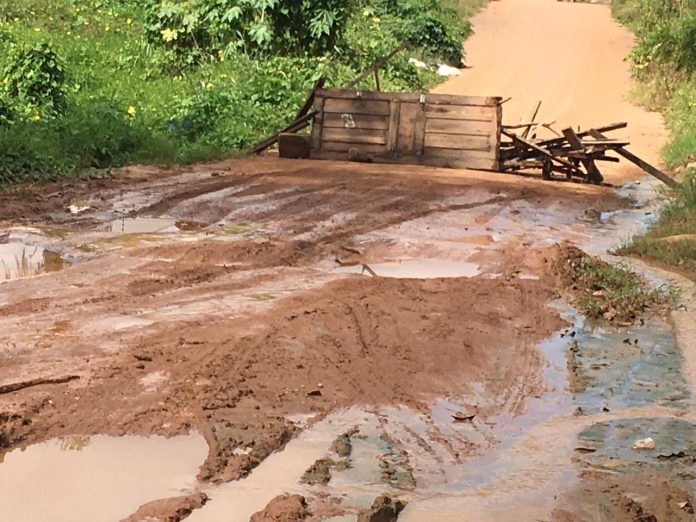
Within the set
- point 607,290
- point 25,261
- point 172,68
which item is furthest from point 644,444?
point 172,68

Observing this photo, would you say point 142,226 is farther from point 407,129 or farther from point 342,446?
point 407,129

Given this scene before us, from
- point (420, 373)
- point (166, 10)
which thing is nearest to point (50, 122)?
point (166, 10)

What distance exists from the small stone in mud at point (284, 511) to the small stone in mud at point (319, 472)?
261mm

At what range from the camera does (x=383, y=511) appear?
15.2ft

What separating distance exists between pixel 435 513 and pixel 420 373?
190cm

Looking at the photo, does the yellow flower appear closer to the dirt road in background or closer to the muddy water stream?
the dirt road in background

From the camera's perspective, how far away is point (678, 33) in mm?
22844

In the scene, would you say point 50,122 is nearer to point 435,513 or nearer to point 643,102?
point 435,513

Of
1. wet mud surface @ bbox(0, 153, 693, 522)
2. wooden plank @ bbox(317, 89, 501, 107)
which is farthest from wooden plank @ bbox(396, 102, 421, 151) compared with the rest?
wet mud surface @ bbox(0, 153, 693, 522)

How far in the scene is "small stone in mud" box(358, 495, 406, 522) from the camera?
4.57 metres

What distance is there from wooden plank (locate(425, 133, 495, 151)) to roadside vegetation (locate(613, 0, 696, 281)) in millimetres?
2891

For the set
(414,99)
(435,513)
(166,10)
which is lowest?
(435,513)

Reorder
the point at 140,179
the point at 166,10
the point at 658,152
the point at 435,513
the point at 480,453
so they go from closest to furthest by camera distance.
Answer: the point at 435,513 → the point at 480,453 → the point at 140,179 → the point at 658,152 → the point at 166,10

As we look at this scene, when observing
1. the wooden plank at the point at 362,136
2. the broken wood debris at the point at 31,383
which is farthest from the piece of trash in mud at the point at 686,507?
the wooden plank at the point at 362,136
